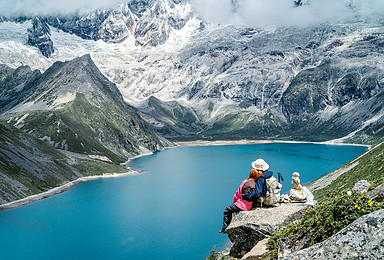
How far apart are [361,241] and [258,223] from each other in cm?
1019

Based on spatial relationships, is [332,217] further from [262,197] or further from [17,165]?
[17,165]

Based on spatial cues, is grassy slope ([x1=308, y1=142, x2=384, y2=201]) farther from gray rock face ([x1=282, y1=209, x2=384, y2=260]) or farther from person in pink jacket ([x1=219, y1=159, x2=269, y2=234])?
gray rock face ([x1=282, y1=209, x2=384, y2=260])

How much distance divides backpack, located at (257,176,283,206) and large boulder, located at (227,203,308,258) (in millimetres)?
448

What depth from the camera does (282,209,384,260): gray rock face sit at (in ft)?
34.2

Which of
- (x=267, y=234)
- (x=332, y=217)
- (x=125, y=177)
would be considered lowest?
(x=125, y=177)

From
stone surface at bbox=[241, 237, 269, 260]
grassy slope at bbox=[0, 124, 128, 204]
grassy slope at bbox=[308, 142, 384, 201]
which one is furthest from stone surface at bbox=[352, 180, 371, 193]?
grassy slope at bbox=[0, 124, 128, 204]

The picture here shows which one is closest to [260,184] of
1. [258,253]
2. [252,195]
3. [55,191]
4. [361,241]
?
[252,195]

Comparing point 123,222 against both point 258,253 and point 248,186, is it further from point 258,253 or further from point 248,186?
point 258,253

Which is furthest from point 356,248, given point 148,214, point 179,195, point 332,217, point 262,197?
point 179,195

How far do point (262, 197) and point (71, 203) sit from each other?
114657 millimetres

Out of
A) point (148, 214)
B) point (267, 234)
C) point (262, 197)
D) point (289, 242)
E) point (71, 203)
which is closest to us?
point (289, 242)

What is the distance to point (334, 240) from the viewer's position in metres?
11.3

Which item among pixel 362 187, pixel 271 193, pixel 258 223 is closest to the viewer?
pixel 258 223

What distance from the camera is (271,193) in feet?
70.0
